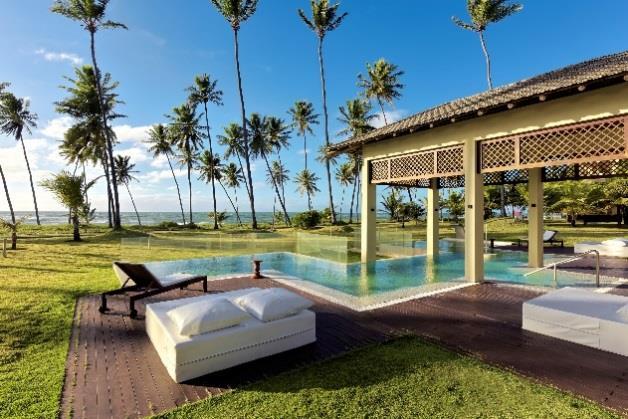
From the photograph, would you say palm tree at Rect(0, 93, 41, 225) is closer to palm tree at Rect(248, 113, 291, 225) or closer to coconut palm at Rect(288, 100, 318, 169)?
palm tree at Rect(248, 113, 291, 225)

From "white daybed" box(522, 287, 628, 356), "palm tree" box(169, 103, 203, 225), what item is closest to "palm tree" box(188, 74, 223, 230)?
"palm tree" box(169, 103, 203, 225)

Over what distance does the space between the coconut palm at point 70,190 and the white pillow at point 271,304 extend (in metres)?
20.7

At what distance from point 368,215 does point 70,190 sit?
731 inches

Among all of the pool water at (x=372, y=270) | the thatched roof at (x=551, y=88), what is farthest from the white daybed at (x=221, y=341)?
the thatched roof at (x=551, y=88)

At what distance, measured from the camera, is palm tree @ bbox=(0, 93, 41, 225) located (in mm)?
35656

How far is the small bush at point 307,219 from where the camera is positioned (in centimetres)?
3002

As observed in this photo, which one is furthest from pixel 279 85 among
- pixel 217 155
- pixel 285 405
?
pixel 285 405

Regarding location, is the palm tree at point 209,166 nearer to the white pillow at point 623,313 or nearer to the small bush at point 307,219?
the small bush at point 307,219

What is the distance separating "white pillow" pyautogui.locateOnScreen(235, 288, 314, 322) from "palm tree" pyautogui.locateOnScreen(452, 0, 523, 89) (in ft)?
103

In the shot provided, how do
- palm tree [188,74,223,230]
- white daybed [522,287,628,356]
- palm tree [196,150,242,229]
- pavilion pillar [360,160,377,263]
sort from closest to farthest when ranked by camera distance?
1. white daybed [522,287,628,356]
2. pavilion pillar [360,160,377,263]
3. palm tree [188,74,223,230]
4. palm tree [196,150,242,229]

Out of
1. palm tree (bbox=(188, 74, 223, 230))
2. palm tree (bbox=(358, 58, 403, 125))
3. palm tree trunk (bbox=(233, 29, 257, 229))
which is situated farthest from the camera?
palm tree (bbox=(188, 74, 223, 230))

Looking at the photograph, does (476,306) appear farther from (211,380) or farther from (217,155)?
(217,155)

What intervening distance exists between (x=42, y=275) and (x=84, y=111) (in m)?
27.1

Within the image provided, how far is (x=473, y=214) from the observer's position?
356 inches
